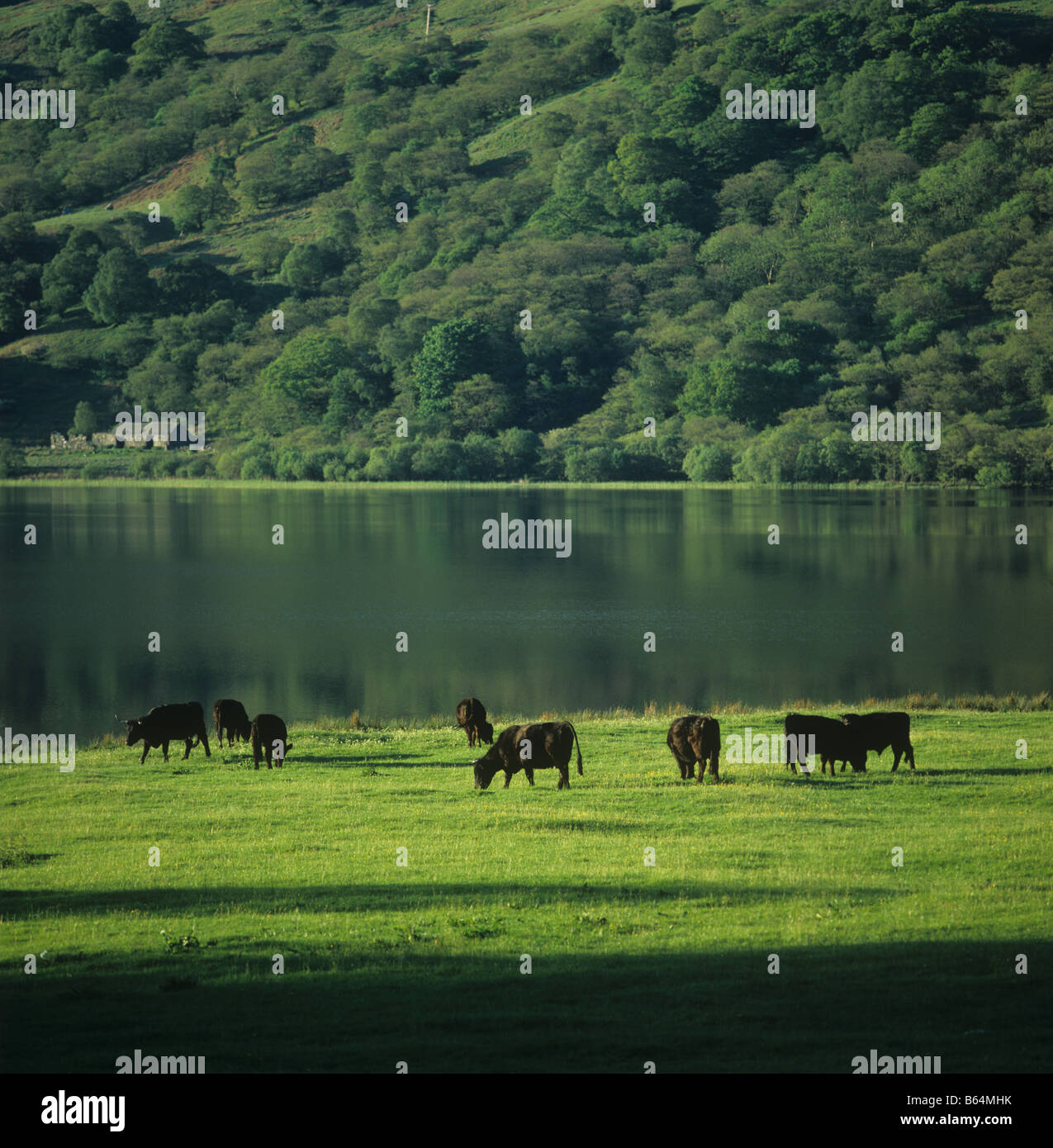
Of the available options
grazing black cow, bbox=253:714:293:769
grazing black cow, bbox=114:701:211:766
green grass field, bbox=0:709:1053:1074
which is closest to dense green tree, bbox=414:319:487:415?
grazing black cow, bbox=114:701:211:766

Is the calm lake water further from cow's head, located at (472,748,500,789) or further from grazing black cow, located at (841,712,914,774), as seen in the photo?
cow's head, located at (472,748,500,789)

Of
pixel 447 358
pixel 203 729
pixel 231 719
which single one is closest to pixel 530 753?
pixel 203 729

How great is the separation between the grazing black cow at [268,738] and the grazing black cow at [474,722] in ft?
11.1

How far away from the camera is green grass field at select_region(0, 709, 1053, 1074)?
9.07 m

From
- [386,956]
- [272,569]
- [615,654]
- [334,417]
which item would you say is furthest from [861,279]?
[386,956]

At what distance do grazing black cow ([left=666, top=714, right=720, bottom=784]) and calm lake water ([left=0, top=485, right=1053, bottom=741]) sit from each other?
1819cm

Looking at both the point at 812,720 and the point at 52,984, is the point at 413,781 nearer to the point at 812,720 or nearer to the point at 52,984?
the point at 812,720

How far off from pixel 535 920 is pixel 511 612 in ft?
157

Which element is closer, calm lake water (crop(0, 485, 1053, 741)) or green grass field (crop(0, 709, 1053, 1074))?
green grass field (crop(0, 709, 1053, 1074))

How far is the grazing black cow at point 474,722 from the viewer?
23.8 m

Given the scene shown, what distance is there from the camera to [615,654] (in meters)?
48.4

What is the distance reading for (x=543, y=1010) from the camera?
9.64m

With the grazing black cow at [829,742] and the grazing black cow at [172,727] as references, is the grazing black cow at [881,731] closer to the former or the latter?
the grazing black cow at [829,742]
